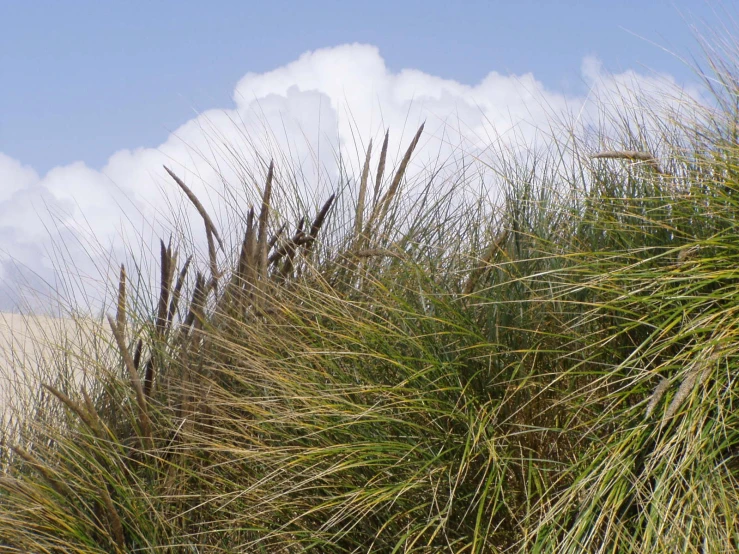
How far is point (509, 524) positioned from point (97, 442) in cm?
121

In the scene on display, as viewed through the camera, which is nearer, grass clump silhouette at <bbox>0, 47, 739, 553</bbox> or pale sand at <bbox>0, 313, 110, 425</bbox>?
grass clump silhouette at <bbox>0, 47, 739, 553</bbox>

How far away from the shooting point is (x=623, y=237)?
2127 mm

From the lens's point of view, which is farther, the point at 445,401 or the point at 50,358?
the point at 50,358

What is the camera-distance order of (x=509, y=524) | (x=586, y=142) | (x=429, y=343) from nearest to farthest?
1. (x=509, y=524)
2. (x=429, y=343)
3. (x=586, y=142)

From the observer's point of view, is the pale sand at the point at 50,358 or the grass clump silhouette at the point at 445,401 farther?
the pale sand at the point at 50,358

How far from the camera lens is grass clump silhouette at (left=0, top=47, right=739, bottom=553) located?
1.73 metres

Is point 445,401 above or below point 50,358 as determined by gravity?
below

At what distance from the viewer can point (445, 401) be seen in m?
1.97

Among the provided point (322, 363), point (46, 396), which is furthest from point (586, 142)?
point (46, 396)

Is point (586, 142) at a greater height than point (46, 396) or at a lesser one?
greater

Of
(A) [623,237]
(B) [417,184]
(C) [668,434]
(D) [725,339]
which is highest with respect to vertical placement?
(B) [417,184]

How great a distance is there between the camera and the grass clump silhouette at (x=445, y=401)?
1.73 meters

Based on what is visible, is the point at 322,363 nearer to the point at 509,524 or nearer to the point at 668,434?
the point at 509,524

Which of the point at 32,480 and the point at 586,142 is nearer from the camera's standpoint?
the point at 32,480
